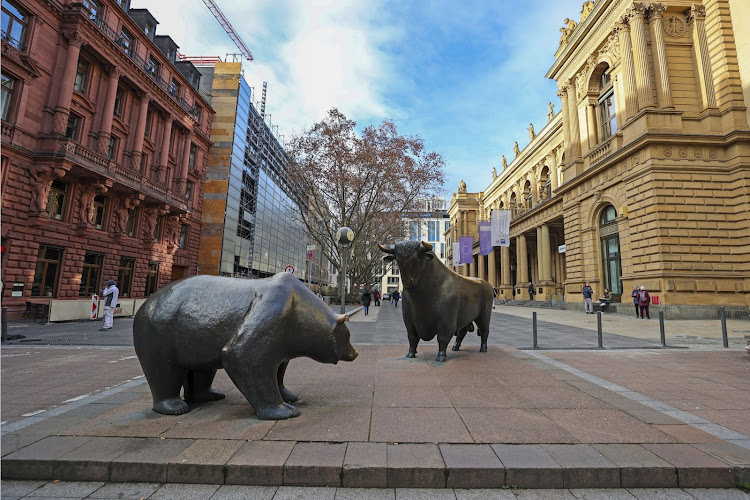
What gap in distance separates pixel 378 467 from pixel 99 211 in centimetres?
2451

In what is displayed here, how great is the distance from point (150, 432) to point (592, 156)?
27349 mm

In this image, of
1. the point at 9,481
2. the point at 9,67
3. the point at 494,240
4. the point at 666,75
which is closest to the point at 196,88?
the point at 9,67

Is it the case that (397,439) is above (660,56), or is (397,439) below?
below

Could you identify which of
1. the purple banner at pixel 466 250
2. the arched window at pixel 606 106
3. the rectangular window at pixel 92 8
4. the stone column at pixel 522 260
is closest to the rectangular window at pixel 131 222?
the rectangular window at pixel 92 8

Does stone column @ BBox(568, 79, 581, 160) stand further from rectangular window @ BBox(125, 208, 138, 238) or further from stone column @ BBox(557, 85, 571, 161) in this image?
rectangular window @ BBox(125, 208, 138, 238)

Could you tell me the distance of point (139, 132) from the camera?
23.7m

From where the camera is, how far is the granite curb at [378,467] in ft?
8.62

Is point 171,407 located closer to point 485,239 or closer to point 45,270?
point 45,270

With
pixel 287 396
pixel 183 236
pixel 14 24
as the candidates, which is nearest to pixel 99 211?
pixel 14 24

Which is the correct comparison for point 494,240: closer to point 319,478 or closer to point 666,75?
point 666,75

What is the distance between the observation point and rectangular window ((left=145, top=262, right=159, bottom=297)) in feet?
82.5

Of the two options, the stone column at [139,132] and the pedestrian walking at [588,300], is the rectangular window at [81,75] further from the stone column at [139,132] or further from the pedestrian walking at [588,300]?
the pedestrian walking at [588,300]

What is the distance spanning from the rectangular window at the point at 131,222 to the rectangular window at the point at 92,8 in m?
10.8

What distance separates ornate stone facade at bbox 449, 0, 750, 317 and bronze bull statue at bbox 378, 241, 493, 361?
53.2 feet
